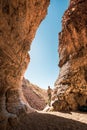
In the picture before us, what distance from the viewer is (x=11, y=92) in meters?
16.6

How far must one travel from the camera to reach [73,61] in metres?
24.2

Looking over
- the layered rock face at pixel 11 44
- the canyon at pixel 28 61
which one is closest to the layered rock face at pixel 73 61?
the canyon at pixel 28 61

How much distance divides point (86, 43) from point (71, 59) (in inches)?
128

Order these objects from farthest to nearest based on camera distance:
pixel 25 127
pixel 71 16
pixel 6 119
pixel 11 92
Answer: pixel 71 16 → pixel 11 92 → pixel 25 127 → pixel 6 119

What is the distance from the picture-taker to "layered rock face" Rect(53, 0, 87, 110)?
21.5m

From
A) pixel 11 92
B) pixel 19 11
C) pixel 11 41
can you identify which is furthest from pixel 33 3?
pixel 11 92

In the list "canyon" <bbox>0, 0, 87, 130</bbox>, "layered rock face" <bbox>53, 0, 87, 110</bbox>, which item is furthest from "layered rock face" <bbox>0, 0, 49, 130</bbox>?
"layered rock face" <bbox>53, 0, 87, 110</bbox>

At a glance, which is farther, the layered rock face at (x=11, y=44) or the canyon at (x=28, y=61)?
the canyon at (x=28, y=61)

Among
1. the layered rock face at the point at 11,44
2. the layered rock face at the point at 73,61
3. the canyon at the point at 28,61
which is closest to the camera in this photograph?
the layered rock face at the point at 11,44

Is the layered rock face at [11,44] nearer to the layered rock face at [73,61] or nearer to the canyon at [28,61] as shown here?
the canyon at [28,61]

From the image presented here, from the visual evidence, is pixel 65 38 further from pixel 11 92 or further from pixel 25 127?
pixel 25 127

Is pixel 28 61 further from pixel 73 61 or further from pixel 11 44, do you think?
pixel 73 61

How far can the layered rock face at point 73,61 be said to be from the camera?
846 inches

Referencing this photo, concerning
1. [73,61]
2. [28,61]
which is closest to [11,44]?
[28,61]
